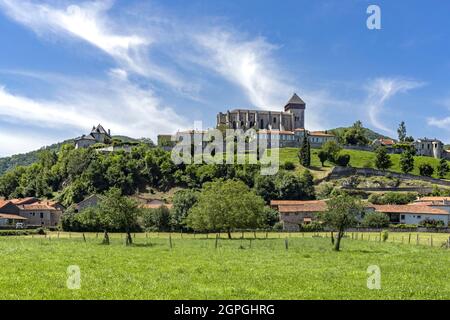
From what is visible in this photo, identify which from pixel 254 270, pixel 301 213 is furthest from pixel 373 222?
pixel 254 270

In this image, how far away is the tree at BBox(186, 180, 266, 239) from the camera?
2501 inches

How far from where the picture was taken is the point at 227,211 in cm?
6406

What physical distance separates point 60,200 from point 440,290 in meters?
127

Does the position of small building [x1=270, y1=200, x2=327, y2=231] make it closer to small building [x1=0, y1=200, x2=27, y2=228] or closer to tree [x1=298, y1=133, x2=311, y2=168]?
tree [x1=298, y1=133, x2=311, y2=168]

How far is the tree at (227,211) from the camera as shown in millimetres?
63531

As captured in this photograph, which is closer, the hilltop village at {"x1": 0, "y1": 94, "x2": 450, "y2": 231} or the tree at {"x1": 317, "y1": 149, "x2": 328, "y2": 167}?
the hilltop village at {"x1": 0, "y1": 94, "x2": 450, "y2": 231}

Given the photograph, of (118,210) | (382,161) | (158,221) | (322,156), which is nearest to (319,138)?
(322,156)

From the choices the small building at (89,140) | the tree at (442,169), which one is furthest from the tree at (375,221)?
the small building at (89,140)

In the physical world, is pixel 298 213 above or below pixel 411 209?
below

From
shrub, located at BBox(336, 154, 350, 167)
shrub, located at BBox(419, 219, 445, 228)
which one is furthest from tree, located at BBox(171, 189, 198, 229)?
shrub, located at BBox(336, 154, 350, 167)

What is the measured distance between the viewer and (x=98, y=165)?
13988 centimetres

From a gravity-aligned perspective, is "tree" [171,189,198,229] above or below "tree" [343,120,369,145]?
below

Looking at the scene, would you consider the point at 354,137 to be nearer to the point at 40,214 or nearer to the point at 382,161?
the point at 382,161
